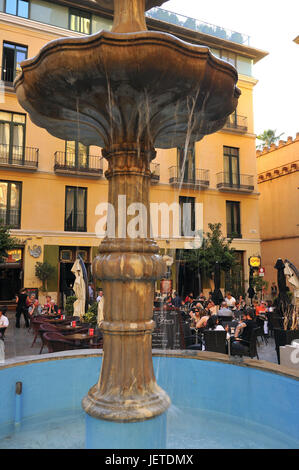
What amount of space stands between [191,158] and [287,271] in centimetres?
1400

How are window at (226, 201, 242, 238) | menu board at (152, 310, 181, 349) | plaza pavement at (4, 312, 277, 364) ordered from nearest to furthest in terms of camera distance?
menu board at (152, 310, 181, 349) < plaza pavement at (4, 312, 277, 364) < window at (226, 201, 242, 238)

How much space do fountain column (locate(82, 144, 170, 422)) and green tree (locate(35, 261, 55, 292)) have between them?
1620 centimetres

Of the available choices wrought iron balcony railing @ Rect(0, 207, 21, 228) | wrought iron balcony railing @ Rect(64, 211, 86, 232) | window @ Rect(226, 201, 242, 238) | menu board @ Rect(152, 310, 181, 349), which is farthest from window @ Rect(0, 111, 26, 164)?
menu board @ Rect(152, 310, 181, 349)

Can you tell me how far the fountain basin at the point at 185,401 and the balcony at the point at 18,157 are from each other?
16.1 metres

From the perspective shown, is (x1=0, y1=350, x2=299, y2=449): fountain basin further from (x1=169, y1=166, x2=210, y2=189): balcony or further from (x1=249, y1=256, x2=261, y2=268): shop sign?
(x1=249, y1=256, x2=261, y2=268): shop sign

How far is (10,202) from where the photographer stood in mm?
19188

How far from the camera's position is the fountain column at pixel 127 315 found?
118 inches

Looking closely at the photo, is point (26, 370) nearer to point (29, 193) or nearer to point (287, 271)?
point (287, 271)

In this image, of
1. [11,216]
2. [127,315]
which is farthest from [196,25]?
[127,315]

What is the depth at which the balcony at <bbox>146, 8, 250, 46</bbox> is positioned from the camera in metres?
19.5

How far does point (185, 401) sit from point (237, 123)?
24.1 meters

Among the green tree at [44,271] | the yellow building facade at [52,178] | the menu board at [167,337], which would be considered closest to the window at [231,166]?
the yellow building facade at [52,178]

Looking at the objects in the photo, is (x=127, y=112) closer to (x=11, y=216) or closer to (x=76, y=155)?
(x=11, y=216)

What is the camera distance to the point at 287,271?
1146 cm
